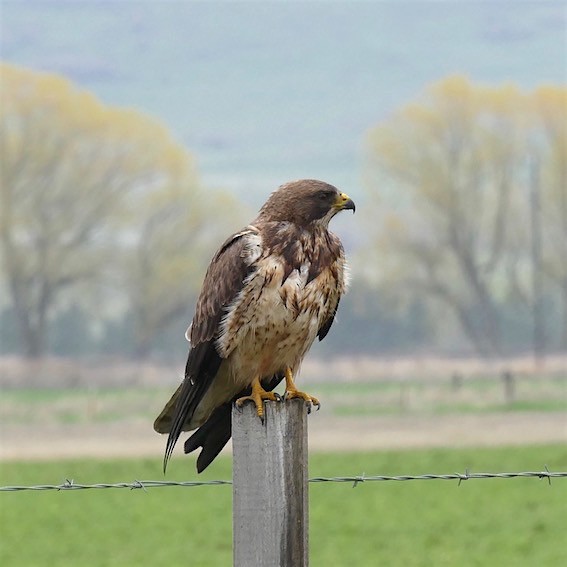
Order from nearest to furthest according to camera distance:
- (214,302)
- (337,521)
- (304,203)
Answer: (214,302) → (304,203) → (337,521)

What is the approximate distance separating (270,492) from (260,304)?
1223 millimetres

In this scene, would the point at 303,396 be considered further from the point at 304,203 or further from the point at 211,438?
the point at 304,203

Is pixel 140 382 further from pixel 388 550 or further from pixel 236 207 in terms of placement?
pixel 388 550

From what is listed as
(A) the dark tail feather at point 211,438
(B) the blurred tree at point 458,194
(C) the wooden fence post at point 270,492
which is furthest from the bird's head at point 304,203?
(B) the blurred tree at point 458,194

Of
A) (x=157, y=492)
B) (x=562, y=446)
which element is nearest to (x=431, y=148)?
(x=562, y=446)

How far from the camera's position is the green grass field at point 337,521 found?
1412cm

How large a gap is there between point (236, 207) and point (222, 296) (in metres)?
82.4

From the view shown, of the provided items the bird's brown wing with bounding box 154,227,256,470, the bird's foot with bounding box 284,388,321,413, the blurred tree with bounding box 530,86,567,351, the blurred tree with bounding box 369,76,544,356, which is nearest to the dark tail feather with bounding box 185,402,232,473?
the bird's brown wing with bounding box 154,227,256,470

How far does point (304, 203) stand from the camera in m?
5.53

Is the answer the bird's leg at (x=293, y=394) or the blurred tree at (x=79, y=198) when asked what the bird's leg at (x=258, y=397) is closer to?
the bird's leg at (x=293, y=394)

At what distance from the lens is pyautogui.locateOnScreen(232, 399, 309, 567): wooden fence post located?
14.0ft

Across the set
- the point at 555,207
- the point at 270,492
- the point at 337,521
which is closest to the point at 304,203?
the point at 270,492

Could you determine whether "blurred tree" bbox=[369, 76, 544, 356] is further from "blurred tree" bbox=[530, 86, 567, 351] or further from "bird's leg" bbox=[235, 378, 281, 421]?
"bird's leg" bbox=[235, 378, 281, 421]

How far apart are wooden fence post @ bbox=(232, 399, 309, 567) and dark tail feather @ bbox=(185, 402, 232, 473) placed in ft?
2.76
